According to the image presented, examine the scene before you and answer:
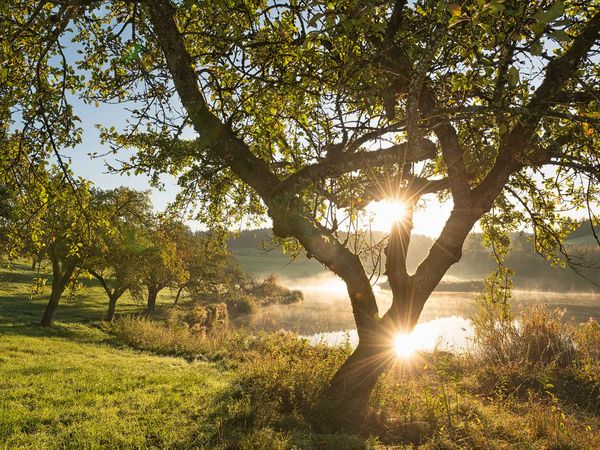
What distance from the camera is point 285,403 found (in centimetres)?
748

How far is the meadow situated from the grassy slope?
0.03 metres

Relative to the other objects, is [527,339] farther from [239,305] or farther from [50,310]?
[239,305]

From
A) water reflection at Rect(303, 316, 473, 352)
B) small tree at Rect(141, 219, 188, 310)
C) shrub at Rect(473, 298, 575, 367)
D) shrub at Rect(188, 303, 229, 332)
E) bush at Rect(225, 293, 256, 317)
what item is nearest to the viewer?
shrub at Rect(473, 298, 575, 367)

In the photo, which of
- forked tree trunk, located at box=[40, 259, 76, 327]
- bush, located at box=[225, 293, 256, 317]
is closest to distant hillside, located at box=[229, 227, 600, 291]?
bush, located at box=[225, 293, 256, 317]

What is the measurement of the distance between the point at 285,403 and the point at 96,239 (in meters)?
4.92

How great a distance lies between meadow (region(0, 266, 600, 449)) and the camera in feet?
19.8

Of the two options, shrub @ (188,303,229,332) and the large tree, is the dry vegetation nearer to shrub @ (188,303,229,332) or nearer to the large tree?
the large tree

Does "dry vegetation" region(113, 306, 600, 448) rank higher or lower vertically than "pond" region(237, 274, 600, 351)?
higher

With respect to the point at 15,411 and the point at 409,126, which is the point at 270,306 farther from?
the point at 409,126

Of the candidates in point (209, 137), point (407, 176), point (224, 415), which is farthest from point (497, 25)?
point (224, 415)

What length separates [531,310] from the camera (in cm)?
1232

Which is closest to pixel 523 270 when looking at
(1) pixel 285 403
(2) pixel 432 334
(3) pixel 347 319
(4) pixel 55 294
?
(3) pixel 347 319

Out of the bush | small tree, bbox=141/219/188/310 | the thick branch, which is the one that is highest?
the thick branch

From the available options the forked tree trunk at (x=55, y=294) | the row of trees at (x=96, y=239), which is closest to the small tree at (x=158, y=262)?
the row of trees at (x=96, y=239)
